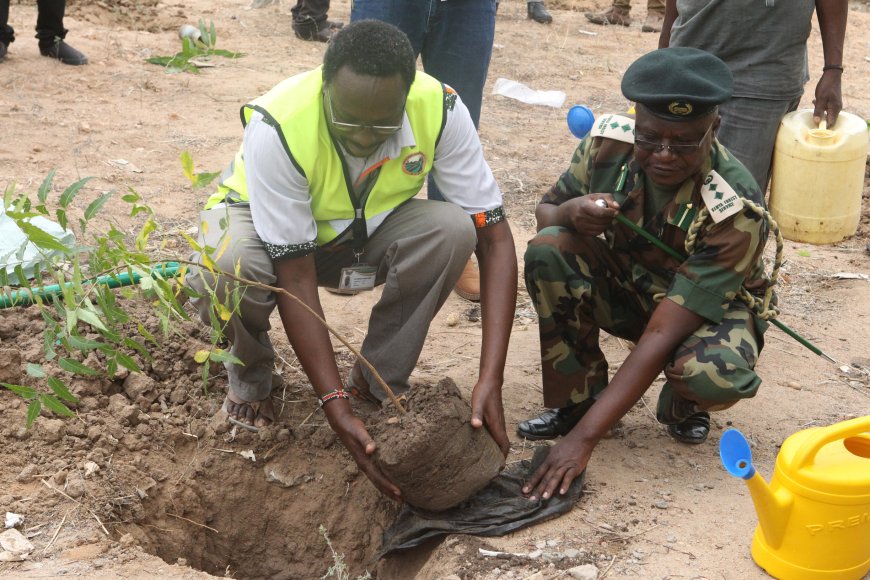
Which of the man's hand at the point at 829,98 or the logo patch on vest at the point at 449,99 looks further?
the man's hand at the point at 829,98

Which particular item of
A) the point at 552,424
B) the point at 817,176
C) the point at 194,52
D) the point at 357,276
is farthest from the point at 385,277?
the point at 194,52

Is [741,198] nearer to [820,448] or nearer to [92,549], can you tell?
[820,448]

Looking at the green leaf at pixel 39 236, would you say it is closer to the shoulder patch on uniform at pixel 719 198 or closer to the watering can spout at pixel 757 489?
the watering can spout at pixel 757 489

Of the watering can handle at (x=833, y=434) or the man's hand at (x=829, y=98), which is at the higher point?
the man's hand at (x=829, y=98)

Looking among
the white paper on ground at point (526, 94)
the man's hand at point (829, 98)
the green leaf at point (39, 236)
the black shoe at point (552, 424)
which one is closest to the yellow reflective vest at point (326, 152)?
the green leaf at point (39, 236)

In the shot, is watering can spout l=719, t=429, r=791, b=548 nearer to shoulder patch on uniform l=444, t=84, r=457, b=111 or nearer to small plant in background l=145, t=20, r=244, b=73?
shoulder patch on uniform l=444, t=84, r=457, b=111

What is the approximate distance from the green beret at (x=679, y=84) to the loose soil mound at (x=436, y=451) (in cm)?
90

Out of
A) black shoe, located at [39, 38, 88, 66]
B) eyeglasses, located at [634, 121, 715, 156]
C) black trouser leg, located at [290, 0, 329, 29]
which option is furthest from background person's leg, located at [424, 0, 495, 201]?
black trouser leg, located at [290, 0, 329, 29]

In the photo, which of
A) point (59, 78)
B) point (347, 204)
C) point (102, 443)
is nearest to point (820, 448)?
point (347, 204)

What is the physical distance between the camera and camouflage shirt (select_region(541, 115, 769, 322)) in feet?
8.15

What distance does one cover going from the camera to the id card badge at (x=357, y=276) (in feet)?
9.36

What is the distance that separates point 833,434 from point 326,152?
4.77ft

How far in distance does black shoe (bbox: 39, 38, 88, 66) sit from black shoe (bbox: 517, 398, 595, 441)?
173 inches

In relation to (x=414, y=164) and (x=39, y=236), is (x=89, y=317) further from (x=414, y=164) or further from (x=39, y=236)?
(x=414, y=164)
